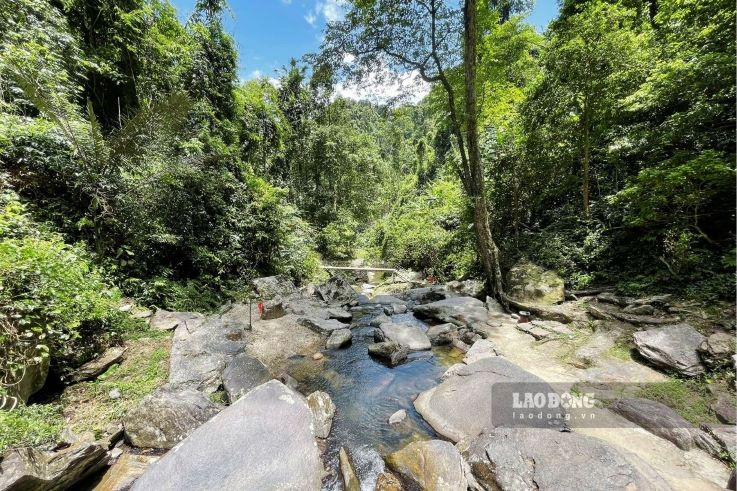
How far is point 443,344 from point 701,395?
3414 mm

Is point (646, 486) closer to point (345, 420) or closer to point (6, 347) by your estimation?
point (345, 420)

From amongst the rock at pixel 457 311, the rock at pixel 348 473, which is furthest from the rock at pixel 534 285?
the rock at pixel 348 473

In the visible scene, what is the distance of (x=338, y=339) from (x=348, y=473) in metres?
3.13

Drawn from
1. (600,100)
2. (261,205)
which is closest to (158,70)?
(261,205)

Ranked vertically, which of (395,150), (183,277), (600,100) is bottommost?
(183,277)

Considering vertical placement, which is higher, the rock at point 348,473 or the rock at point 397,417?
the rock at point 348,473

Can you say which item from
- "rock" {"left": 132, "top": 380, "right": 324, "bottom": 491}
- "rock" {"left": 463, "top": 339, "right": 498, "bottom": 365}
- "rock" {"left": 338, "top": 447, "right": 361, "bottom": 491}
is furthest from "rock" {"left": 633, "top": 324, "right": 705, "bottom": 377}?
"rock" {"left": 132, "top": 380, "right": 324, "bottom": 491}

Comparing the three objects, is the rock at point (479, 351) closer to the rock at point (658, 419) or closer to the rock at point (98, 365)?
the rock at point (658, 419)

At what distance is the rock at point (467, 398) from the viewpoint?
10.6 ft

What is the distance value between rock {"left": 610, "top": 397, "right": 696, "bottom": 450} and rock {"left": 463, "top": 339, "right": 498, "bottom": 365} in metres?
1.74

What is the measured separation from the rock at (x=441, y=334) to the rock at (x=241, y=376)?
10.8 ft

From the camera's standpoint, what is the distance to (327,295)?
934 cm

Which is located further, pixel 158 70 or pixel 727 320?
pixel 158 70

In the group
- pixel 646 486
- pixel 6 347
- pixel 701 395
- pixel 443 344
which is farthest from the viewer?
pixel 443 344
